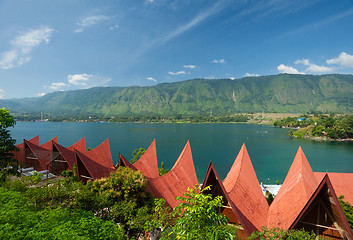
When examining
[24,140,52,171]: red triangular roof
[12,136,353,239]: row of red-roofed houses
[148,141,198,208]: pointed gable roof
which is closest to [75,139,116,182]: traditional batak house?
[12,136,353,239]: row of red-roofed houses

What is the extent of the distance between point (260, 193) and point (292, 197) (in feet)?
6.50

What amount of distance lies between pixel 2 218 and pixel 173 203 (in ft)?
29.1

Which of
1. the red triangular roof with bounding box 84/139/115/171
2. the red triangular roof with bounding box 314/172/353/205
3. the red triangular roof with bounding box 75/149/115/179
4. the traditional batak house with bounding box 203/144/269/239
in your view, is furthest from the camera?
the red triangular roof with bounding box 84/139/115/171

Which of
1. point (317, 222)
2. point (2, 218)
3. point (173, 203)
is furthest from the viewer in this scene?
point (173, 203)

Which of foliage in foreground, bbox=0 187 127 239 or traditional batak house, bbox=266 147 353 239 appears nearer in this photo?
foliage in foreground, bbox=0 187 127 239

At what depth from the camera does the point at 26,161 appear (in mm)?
20781

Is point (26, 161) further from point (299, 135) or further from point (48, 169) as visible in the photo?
point (299, 135)

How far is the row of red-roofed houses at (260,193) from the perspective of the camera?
764 cm

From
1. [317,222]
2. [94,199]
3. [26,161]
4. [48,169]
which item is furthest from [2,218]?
[26,161]

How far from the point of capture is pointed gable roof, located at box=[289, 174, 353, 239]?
23.6 feet

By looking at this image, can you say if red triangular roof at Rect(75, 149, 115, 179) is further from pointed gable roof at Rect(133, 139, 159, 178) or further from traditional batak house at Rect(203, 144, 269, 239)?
traditional batak house at Rect(203, 144, 269, 239)

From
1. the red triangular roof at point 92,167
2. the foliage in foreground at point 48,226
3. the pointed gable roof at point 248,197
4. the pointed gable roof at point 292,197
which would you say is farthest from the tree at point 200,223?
the red triangular roof at point 92,167

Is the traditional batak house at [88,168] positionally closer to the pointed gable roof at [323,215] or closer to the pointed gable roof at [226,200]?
the pointed gable roof at [226,200]

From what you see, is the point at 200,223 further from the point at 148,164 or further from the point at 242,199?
the point at 148,164
